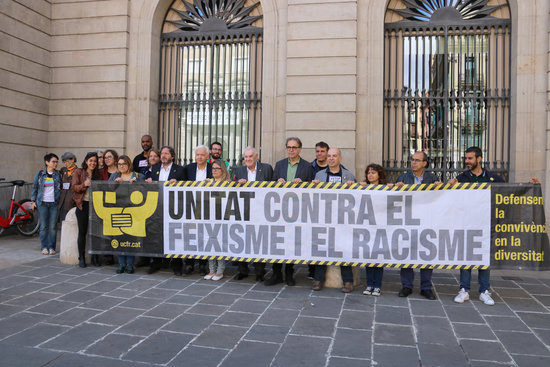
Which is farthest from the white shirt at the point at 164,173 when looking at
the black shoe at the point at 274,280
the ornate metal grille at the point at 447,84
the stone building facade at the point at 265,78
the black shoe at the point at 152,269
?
the ornate metal grille at the point at 447,84

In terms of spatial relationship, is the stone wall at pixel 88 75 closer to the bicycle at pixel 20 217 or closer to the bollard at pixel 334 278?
the bicycle at pixel 20 217

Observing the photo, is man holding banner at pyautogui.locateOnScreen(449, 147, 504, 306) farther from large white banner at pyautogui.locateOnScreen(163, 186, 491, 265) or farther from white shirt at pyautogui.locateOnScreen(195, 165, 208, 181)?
Result: white shirt at pyautogui.locateOnScreen(195, 165, 208, 181)

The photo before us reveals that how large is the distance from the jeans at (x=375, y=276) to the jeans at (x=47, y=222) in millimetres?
5827

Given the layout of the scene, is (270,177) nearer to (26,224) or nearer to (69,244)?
(69,244)

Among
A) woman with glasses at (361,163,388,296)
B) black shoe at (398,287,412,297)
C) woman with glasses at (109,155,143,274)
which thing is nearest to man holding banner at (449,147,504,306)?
black shoe at (398,287,412,297)

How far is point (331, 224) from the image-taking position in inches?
238

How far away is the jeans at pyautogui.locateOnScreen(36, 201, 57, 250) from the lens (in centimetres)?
831

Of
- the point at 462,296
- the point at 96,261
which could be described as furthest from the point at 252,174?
the point at 462,296

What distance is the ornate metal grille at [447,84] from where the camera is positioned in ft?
32.0

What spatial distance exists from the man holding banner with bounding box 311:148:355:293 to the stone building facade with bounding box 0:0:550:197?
338cm

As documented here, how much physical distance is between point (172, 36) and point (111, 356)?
366 inches

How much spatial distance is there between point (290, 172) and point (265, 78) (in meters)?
4.34

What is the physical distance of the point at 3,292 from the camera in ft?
18.5

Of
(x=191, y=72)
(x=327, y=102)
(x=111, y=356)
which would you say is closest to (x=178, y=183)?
(x=111, y=356)
